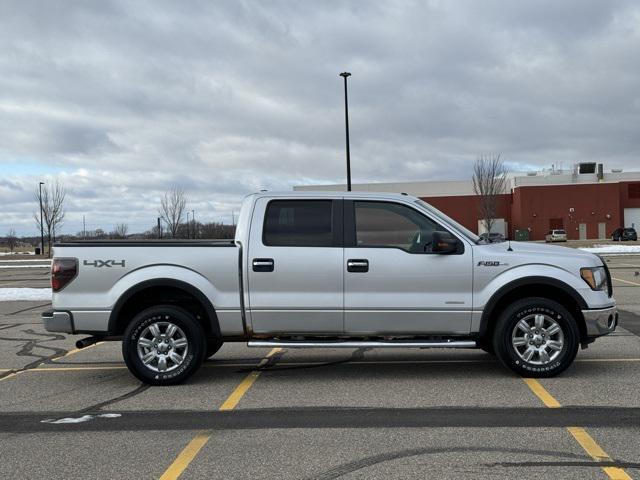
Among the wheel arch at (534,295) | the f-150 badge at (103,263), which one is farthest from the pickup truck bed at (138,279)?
the wheel arch at (534,295)

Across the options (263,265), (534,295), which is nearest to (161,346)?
(263,265)

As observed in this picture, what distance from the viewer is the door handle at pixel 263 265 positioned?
21.1ft

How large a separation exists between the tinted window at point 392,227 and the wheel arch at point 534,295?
2.95 ft

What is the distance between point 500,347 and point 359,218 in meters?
1.99

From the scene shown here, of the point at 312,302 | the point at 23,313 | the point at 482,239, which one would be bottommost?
the point at 23,313

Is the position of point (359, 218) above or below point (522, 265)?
above

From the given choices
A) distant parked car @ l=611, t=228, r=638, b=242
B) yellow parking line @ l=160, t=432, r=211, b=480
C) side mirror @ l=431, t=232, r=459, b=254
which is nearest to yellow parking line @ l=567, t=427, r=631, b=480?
side mirror @ l=431, t=232, r=459, b=254

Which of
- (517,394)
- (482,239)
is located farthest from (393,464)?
(482,239)

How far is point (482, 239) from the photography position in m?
6.95

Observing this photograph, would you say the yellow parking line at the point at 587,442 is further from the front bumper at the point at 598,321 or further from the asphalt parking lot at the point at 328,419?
the front bumper at the point at 598,321

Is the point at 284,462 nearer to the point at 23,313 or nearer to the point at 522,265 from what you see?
the point at 522,265

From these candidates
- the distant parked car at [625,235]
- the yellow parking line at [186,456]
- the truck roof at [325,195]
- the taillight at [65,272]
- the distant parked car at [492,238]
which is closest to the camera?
the yellow parking line at [186,456]

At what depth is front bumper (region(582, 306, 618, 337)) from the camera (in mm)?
6395

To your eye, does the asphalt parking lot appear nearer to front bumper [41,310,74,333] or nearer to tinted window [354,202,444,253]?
front bumper [41,310,74,333]
